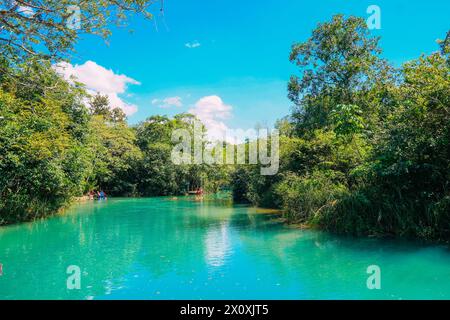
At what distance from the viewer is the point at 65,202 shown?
19062 millimetres

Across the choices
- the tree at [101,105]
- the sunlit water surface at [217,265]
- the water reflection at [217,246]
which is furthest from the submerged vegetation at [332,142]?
the tree at [101,105]

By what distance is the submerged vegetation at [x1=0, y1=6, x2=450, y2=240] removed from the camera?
9.62 metres

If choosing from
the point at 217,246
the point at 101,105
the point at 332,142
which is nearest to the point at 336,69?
the point at 332,142

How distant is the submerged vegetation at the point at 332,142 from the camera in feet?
31.6

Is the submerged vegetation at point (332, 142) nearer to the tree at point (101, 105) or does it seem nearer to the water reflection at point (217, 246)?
the water reflection at point (217, 246)

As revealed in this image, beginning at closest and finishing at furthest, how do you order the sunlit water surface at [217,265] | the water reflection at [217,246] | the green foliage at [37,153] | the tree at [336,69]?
1. the sunlit water surface at [217,265]
2. the water reflection at [217,246]
3. the green foliage at [37,153]
4. the tree at [336,69]

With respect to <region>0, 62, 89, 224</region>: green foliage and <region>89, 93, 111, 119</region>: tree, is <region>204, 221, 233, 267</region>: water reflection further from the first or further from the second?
<region>89, 93, 111, 119</region>: tree

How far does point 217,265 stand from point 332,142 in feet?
28.4

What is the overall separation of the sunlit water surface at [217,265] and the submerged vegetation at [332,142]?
1320mm

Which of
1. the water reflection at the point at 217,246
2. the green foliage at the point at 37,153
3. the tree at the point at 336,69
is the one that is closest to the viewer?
the water reflection at the point at 217,246

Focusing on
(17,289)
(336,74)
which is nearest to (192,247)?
(17,289)

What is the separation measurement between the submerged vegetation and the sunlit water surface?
4.33 feet

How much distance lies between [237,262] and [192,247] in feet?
7.17

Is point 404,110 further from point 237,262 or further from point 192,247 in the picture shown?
point 192,247
